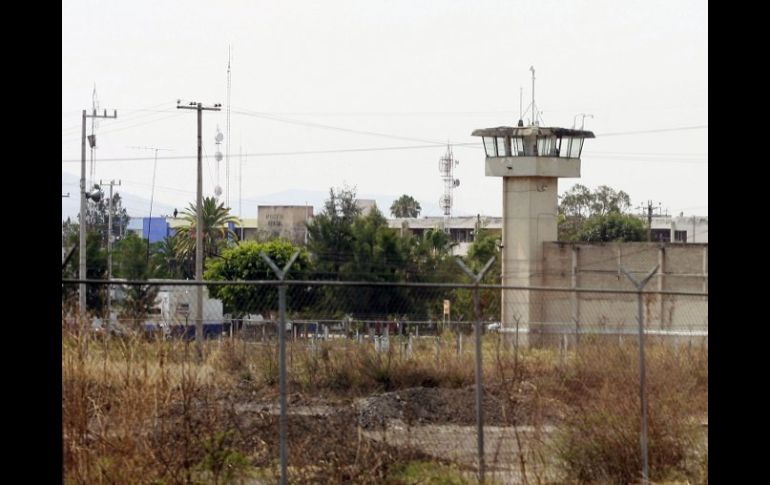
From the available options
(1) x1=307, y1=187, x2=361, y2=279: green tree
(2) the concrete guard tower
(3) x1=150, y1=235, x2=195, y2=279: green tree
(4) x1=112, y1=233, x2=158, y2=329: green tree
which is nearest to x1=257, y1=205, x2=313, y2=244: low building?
(1) x1=307, y1=187, x2=361, y2=279: green tree

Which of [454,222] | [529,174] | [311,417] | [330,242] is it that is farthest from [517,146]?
[454,222]

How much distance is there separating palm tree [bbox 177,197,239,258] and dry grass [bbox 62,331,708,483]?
21.1m

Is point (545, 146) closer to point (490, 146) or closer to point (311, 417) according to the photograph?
point (490, 146)

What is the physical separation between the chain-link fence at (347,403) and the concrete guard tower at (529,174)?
88.9ft

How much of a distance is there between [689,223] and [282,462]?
6126 centimetres

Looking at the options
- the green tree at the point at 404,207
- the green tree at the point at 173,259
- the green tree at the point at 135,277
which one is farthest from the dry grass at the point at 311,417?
the green tree at the point at 404,207

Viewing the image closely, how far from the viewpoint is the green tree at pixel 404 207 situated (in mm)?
91400

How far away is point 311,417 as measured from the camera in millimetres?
7773

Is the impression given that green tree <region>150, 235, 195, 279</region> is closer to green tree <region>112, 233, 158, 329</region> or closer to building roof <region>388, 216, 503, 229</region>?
green tree <region>112, 233, 158, 329</region>

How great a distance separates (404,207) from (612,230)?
3794 cm

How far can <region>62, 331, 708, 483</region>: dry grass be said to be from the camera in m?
6.70

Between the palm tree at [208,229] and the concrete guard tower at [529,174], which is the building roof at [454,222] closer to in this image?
the concrete guard tower at [529,174]

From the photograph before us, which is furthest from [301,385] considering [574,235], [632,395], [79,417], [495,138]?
[574,235]
